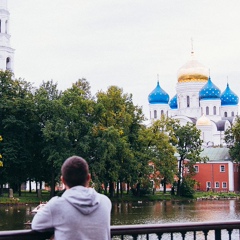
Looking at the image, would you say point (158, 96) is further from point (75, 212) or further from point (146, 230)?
point (75, 212)

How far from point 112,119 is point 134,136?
3.89m

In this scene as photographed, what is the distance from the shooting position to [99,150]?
1834 inches

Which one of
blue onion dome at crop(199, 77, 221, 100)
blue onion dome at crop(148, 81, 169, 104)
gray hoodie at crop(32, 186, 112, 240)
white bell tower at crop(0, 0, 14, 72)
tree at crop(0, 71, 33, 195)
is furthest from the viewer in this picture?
blue onion dome at crop(148, 81, 169, 104)

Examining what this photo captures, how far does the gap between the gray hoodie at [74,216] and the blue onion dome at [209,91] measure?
8552 centimetres

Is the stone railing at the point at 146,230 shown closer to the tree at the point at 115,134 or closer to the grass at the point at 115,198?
the tree at the point at 115,134

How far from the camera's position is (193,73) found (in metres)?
94.3

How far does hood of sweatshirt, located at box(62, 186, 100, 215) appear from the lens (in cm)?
460

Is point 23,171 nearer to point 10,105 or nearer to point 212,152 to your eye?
point 10,105

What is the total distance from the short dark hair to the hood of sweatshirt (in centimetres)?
5

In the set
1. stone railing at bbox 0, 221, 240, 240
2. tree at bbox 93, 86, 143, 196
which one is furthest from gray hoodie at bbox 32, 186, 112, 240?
tree at bbox 93, 86, 143, 196

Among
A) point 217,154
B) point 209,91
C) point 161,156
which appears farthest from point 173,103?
point 161,156

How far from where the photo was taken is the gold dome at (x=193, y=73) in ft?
309

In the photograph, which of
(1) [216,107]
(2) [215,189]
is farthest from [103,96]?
(1) [216,107]

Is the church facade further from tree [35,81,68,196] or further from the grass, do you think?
tree [35,81,68,196]
